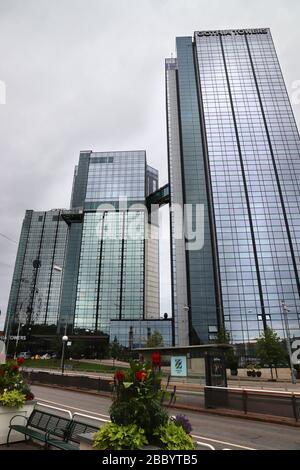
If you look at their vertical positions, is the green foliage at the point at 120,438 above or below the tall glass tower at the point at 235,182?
below

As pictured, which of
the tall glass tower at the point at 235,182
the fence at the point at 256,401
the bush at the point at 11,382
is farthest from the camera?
the tall glass tower at the point at 235,182

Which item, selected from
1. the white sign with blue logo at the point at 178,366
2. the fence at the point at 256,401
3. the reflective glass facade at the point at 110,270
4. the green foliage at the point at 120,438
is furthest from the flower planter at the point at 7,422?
the reflective glass facade at the point at 110,270

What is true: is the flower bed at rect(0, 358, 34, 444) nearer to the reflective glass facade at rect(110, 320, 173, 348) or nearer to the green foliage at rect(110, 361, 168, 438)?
the green foliage at rect(110, 361, 168, 438)

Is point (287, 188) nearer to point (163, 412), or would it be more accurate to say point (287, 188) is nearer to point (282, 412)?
point (282, 412)

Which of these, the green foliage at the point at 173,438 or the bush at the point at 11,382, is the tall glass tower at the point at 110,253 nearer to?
the bush at the point at 11,382

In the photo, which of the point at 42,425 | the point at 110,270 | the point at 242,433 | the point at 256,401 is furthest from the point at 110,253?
the point at 42,425

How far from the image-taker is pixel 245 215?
88.9 meters

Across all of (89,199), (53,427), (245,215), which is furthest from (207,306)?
(53,427)

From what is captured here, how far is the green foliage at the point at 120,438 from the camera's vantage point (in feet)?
13.5

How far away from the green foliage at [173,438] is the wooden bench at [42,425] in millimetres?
4259

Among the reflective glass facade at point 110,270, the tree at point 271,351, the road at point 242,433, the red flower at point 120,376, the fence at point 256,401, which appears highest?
the reflective glass facade at point 110,270

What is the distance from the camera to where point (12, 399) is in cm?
833

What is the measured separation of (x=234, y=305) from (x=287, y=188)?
40.2 meters

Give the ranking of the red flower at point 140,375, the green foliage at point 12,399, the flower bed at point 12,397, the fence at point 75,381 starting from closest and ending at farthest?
the red flower at point 140,375 → the flower bed at point 12,397 → the green foliage at point 12,399 → the fence at point 75,381
